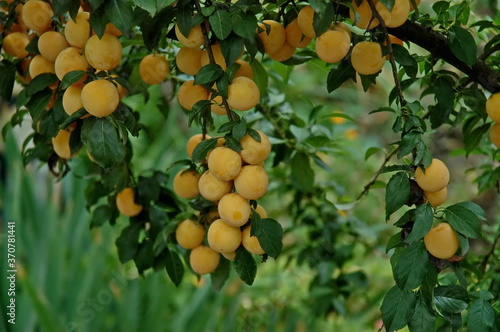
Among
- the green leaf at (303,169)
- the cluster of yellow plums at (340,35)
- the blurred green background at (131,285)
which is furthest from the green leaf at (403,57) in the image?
the blurred green background at (131,285)

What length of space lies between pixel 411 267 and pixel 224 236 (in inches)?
6.4

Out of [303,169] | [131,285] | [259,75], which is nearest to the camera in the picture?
[259,75]

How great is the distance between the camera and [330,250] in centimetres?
112

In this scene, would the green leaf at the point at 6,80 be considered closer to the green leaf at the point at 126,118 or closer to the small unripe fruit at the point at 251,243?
the green leaf at the point at 126,118

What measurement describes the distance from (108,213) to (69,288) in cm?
77

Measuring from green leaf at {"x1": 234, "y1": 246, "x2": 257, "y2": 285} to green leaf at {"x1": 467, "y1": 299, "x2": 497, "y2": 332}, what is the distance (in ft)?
0.65

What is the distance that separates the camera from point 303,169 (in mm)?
904

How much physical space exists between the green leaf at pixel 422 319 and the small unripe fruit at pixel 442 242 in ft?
0.15

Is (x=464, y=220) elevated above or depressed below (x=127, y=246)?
above

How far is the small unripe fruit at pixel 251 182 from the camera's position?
1.71 feet

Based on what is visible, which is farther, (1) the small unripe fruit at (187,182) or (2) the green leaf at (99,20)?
(1) the small unripe fruit at (187,182)

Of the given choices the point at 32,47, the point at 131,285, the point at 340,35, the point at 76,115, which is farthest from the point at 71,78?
the point at 131,285

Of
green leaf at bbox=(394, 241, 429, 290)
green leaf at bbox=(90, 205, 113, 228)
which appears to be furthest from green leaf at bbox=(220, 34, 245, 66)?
green leaf at bbox=(90, 205, 113, 228)

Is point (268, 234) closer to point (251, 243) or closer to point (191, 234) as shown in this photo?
point (251, 243)
